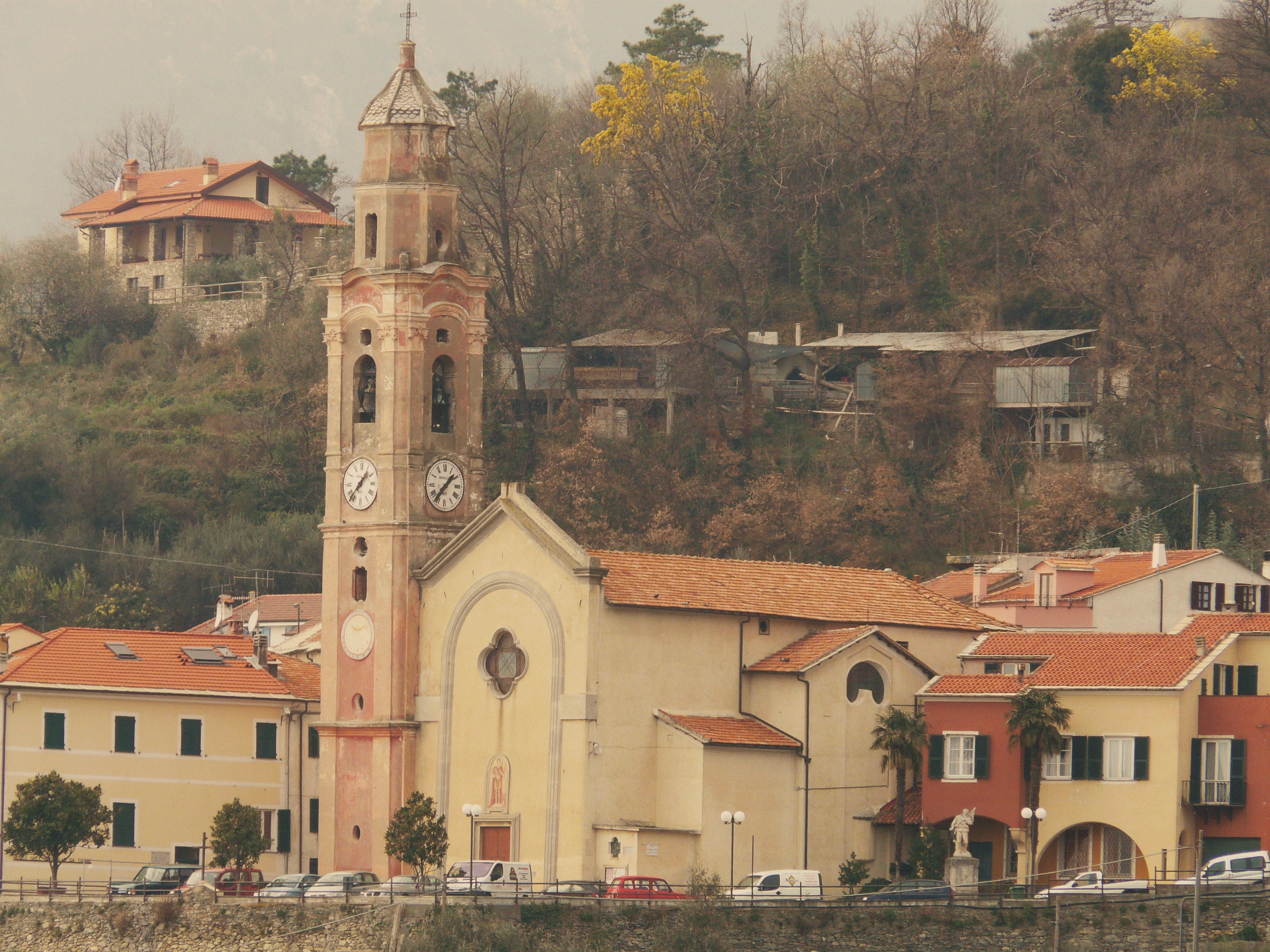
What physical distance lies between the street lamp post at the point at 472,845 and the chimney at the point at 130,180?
248 feet

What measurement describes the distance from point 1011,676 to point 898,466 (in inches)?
1310

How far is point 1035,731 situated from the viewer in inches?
2164

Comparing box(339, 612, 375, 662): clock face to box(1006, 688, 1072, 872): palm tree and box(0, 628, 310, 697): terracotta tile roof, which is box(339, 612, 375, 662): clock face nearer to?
box(0, 628, 310, 697): terracotta tile roof

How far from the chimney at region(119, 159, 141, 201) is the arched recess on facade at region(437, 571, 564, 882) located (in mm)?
72574

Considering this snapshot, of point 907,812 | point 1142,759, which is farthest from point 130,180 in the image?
point 1142,759

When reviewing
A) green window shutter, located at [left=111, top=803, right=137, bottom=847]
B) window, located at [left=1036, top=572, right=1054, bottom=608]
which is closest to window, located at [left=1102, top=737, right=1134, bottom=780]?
window, located at [left=1036, top=572, right=1054, bottom=608]

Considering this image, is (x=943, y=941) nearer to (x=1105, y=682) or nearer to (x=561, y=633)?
(x=1105, y=682)

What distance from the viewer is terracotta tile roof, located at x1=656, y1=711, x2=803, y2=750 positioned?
2231 inches

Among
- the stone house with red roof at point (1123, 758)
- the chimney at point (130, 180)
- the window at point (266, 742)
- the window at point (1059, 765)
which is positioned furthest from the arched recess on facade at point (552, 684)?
the chimney at point (130, 180)

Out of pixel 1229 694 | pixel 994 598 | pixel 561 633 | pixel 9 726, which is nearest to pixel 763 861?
pixel 561 633

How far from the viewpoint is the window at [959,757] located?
5628 centimetres

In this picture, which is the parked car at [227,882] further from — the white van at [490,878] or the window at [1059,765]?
the window at [1059,765]

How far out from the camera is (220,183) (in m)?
124

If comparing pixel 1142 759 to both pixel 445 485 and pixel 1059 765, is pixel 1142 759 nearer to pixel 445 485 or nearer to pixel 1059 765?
pixel 1059 765
